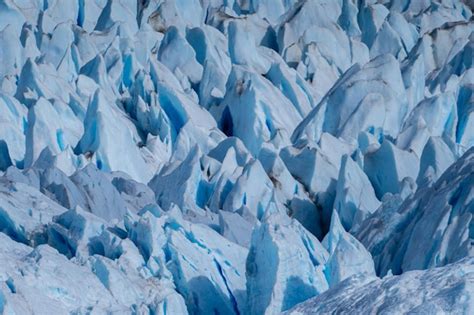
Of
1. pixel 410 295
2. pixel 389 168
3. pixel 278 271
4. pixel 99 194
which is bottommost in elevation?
pixel 99 194

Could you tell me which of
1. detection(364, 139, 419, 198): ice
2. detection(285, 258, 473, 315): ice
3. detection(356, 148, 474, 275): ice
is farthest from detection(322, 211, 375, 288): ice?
detection(364, 139, 419, 198): ice

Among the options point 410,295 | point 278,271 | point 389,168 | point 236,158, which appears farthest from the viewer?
point 236,158

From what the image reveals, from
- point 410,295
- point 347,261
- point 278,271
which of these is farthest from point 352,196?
point 410,295

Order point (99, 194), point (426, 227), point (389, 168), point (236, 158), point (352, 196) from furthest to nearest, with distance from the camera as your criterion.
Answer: point (236, 158) → point (389, 168) → point (352, 196) → point (99, 194) → point (426, 227)

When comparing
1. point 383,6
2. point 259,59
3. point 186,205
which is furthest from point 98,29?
point 186,205

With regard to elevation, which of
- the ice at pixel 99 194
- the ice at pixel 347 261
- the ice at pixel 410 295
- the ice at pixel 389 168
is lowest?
the ice at pixel 99 194

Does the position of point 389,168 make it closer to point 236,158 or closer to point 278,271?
point 236,158

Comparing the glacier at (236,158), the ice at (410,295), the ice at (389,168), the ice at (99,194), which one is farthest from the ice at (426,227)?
the ice at (389,168)

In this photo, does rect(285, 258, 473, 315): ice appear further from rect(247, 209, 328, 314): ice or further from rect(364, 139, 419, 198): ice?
rect(364, 139, 419, 198): ice

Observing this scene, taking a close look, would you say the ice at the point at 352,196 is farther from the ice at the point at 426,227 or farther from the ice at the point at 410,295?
the ice at the point at 410,295
